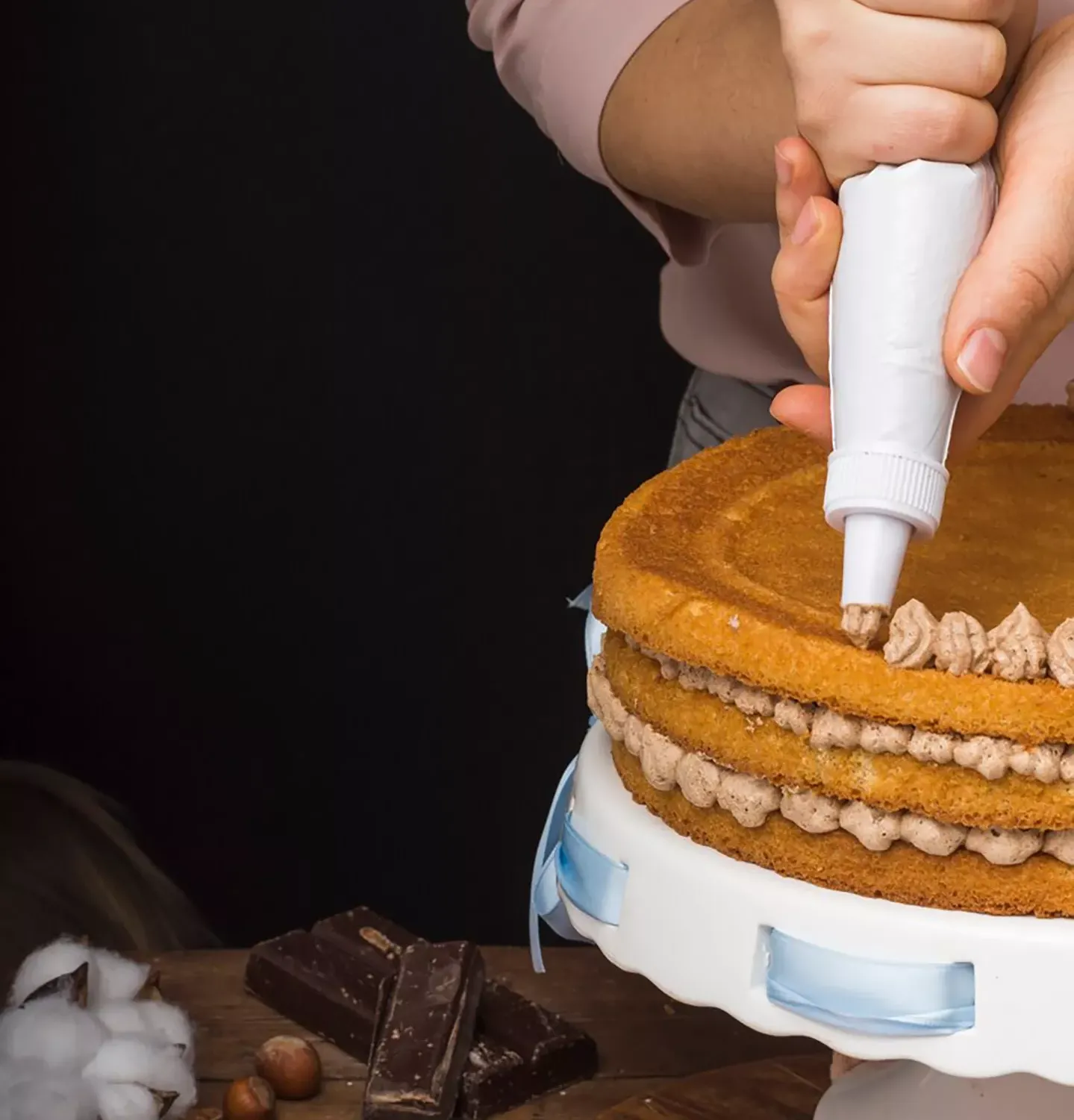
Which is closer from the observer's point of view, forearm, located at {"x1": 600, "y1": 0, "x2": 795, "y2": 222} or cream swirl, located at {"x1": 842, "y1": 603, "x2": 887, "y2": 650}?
cream swirl, located at {"x1": 842, "y1": 603, "x2": 887, "y2": 650}

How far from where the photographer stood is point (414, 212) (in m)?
1.81

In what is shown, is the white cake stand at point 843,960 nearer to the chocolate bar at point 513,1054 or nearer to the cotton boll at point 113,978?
the chocolate bar at point 513,1054

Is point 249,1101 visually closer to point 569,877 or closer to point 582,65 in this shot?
point 569,877

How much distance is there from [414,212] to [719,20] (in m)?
0.82

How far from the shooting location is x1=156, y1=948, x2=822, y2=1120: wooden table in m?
1.28

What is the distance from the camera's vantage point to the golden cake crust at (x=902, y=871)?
2.54 feet

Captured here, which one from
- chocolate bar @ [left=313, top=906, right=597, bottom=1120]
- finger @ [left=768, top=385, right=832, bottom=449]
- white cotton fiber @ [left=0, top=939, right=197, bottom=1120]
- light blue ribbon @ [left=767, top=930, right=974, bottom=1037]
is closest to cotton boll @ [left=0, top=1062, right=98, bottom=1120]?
white cotton fiber @ [left=0, top=939, right=197, bottom=1120]

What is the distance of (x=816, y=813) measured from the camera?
0.79 m

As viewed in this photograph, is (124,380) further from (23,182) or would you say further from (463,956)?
(463,956)

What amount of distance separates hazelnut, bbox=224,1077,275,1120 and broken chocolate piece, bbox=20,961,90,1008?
13 cm

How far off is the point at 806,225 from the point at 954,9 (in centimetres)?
11

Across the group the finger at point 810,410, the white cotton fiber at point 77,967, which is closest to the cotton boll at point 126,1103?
the white cotton fiber at point 77,967

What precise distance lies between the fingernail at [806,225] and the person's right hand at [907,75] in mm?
23

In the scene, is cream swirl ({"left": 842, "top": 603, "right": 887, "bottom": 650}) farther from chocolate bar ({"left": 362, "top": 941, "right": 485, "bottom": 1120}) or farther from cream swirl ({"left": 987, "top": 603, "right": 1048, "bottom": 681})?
chocolate bar ({"left": 362, "top": 941, "right": 485, "bottom": 1120})
